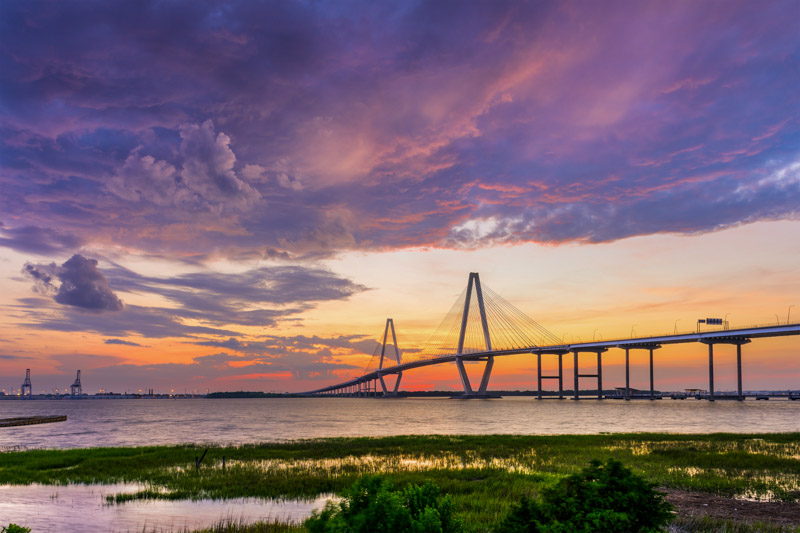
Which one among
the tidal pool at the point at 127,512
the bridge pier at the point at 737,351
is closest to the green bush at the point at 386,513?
the tidal pool at the point at 127,512

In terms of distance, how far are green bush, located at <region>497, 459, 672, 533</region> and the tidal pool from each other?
36.1ft

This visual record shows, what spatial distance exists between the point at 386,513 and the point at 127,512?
16257 mm

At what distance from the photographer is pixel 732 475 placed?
82.5 feet

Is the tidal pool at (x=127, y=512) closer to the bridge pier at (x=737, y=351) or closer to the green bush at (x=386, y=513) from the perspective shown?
the green bush at (x=386, y=513)

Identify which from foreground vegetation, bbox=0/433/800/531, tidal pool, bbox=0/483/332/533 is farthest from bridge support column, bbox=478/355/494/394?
tidal pool, bbox=0/483/332/533

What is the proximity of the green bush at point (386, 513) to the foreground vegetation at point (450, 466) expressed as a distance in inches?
289

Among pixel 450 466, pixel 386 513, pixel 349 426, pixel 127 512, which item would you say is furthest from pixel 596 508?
pixel 349 426

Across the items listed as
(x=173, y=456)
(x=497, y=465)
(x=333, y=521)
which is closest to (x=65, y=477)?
(x=173, y=456)

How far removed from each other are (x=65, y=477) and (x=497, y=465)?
21.3 metres

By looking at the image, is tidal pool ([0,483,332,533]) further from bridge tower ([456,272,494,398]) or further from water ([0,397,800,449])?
bridge tower ([456,272,494,398])

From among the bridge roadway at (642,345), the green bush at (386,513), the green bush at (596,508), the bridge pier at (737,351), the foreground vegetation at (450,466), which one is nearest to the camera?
the green bush at (386,513)

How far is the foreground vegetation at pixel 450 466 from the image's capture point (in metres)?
22.4

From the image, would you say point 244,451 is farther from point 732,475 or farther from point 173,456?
point 732,475

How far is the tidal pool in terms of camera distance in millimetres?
18266
